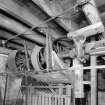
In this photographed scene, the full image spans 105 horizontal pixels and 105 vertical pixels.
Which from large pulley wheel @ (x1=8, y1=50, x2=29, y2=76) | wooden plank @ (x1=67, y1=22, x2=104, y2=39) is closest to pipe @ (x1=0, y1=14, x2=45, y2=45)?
large pulley wheel @ (x1=8, y1=50, x2=29, y2=76)

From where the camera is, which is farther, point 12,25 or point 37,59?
point 37,59

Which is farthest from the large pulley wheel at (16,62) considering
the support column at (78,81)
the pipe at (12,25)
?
the support column at (78,81)

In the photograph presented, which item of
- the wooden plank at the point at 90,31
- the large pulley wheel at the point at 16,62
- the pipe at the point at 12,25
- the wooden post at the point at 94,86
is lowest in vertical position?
the wooden post at the point at 94,86

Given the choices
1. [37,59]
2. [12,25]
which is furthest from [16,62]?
[12,25]

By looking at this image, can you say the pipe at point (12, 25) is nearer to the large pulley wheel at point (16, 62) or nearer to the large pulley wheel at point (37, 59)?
the large pulley wheel at point (37, 59)

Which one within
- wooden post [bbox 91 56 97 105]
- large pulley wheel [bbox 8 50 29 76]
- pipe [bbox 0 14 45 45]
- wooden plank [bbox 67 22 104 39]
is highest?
pipe [bbox 0 14 45 45]

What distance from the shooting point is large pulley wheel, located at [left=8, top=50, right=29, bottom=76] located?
124 inches

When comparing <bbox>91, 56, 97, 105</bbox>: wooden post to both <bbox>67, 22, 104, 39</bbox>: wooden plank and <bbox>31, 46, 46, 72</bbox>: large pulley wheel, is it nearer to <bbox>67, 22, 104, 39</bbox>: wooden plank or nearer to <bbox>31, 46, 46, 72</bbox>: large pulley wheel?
<bbox>67, 22, 104, 39</bbox>: wooden plank

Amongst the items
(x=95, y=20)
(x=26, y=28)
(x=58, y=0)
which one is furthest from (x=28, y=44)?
(x=95, y=20)

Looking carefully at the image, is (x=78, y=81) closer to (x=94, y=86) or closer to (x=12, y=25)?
(x=94, y=86)

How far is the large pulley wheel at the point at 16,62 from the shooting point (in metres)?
3.15

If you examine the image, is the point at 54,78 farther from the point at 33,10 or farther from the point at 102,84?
the point at 102,84

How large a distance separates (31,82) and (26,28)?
1.38 meters

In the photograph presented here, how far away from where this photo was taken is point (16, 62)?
129 inches
